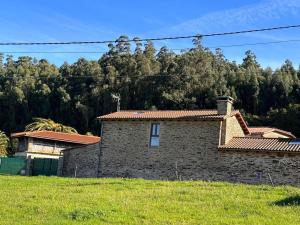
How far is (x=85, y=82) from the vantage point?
72625 millimetres

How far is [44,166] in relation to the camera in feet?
131

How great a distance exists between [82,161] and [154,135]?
6.31 meters

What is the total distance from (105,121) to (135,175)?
14.9 feet

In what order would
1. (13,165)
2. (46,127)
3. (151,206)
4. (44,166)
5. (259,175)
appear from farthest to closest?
(46,127) < (13,165) < (44,166) < (259,175) < (151,206)

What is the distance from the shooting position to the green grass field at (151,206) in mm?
13117

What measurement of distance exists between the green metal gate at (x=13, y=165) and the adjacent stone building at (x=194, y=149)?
8.49 meters

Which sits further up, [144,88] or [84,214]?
[144,88]

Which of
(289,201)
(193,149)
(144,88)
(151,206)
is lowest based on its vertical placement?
(151,206)

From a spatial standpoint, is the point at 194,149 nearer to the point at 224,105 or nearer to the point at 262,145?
the point at 224,105

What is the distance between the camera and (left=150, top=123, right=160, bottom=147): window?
33062mm

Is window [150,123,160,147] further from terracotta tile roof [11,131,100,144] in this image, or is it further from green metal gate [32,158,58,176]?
terracotta tile roof [11,131,100,144]

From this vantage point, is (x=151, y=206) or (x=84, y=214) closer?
(x=84, y=214)

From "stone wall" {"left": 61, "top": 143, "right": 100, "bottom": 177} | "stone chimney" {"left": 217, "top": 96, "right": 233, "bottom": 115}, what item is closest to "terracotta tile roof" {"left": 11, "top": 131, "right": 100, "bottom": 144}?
"stone wall" {"left": 61, "top": 143, "right": 100, "bottom": 177}

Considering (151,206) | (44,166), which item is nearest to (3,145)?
(44,166)
